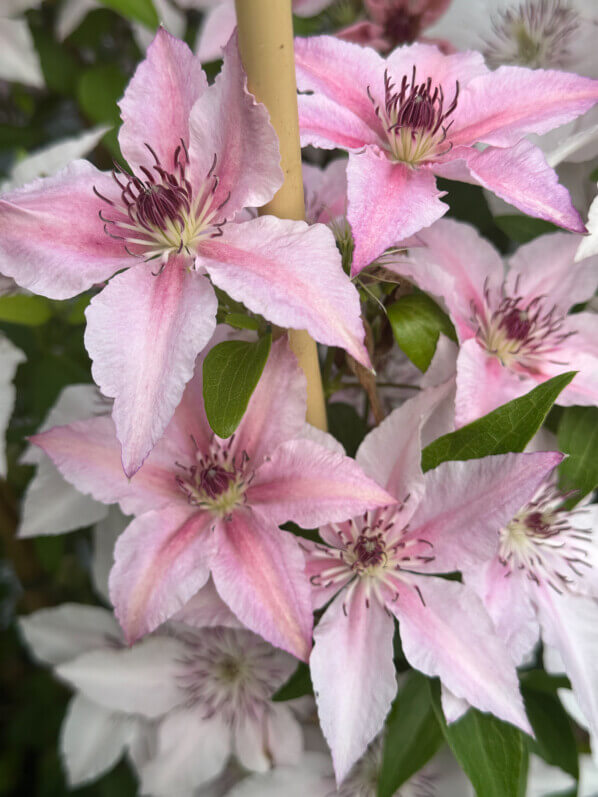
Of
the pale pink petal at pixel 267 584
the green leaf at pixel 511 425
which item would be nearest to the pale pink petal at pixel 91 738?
the pale pink petal at pixel 267 584

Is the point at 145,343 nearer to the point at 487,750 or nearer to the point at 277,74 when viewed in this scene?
the point at 277,74

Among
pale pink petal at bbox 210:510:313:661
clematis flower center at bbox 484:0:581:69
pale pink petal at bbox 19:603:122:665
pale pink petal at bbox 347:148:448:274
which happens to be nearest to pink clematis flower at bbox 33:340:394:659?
pale pink petal at bbox 210:510:313:661

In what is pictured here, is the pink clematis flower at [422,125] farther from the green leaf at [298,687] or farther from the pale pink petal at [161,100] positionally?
the green leaf at [298,687]

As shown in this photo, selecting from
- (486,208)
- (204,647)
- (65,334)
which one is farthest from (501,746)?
(65,334)

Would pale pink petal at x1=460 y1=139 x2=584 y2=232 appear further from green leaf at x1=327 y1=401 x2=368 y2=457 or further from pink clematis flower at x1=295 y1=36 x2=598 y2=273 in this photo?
green leaf at x1=327 y1=401 x2=368 y2=457

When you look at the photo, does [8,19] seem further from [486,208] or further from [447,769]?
[447,769]

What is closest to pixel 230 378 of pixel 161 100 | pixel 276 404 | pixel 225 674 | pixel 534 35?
pixel 276 404
